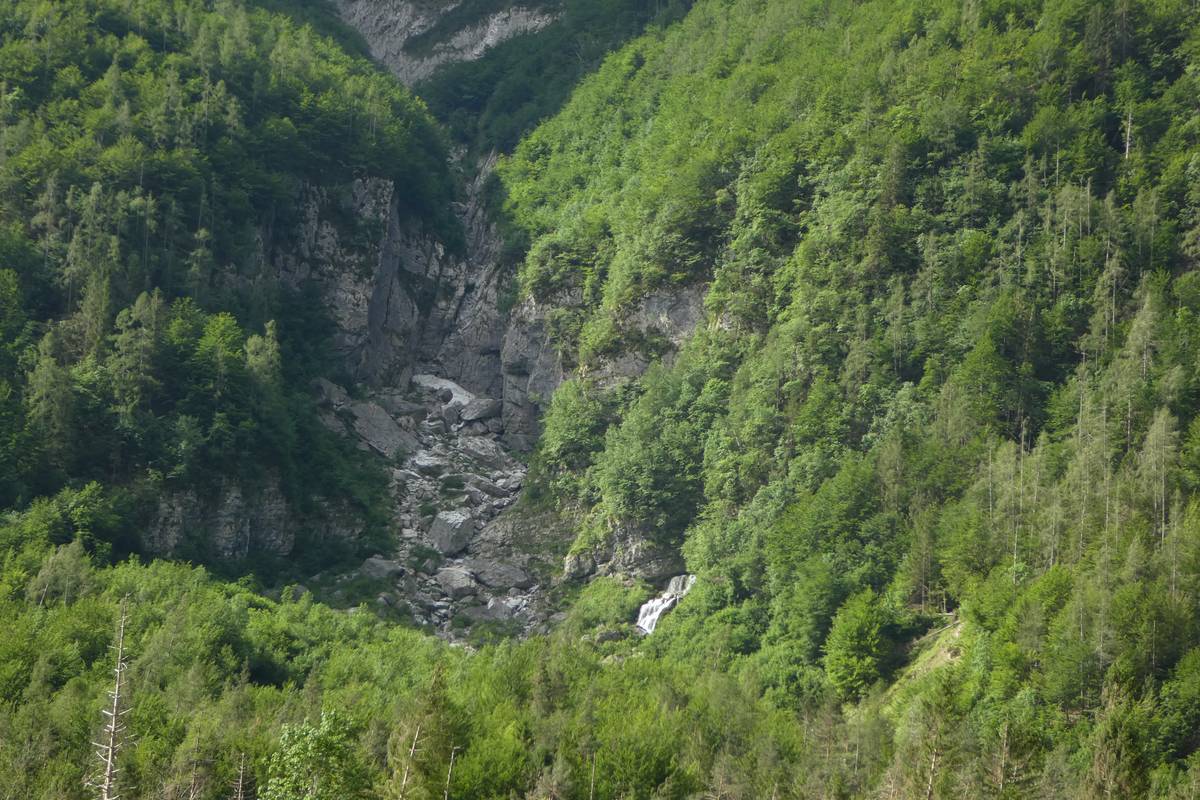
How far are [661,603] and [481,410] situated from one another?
108 ft

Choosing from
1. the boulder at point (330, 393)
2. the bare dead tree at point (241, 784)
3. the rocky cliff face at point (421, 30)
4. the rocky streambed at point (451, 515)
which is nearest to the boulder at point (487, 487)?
the rocky streambed at point (451, 515)

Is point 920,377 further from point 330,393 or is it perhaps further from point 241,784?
point 241,784

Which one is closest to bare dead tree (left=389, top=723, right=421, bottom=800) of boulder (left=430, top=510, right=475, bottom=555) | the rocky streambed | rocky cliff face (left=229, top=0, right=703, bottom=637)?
the rocky streambed

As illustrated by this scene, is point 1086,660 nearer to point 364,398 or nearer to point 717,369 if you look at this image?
point 717,369

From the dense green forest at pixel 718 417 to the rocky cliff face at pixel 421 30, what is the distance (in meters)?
36.8

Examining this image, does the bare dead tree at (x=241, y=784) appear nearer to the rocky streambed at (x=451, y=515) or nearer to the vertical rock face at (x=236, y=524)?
the rocky streambed at (x=451, y=515)

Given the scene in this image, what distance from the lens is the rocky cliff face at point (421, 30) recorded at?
516ft

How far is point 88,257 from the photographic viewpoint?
309ft

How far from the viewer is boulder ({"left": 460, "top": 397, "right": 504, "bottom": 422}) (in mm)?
111312

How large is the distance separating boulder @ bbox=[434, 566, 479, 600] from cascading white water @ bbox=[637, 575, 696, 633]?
1269 centimetres

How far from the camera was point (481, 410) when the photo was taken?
112 meters

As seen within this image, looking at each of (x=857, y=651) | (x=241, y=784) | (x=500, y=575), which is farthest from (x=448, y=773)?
(x=500, y=575)

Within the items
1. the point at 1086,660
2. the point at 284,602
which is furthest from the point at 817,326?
the point at 284,602

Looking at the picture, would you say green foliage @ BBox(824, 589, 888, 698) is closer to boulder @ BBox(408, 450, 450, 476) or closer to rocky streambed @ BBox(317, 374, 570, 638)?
rocky streambed @ BBox(317, 374, 570, 638)
